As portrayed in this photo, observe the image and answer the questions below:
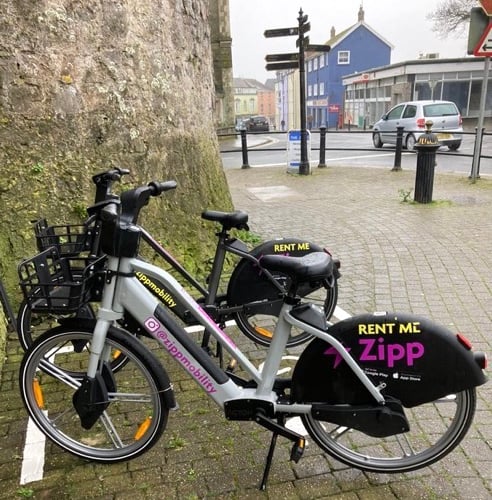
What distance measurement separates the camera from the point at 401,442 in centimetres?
242

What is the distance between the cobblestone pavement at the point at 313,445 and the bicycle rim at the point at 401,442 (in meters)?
0.08

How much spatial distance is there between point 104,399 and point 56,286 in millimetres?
582

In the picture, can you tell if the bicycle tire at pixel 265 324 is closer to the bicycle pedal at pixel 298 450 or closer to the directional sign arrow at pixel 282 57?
the bicycle pedal at pixel 298 450

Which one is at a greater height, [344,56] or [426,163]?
[344,56]

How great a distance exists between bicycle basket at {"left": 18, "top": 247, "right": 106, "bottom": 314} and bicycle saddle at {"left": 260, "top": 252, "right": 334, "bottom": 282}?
0.74 meters

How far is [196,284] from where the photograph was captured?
3.11m

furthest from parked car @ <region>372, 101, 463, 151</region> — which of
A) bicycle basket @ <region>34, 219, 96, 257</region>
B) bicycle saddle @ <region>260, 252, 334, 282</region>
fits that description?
bicycle saddle @ <region>260, 252, 334, 282</region>

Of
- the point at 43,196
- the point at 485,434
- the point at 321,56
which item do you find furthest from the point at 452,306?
the point at 321,56

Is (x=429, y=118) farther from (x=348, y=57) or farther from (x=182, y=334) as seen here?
(x=348, y=57)

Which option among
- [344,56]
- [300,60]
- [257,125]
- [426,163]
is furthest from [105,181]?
[344,56]

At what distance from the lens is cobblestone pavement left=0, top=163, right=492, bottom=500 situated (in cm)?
234

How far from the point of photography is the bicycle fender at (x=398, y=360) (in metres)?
2.14

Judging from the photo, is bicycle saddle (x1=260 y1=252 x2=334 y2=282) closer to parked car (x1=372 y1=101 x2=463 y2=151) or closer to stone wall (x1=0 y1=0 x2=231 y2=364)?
stone wall (x1=0 y1=0 x2=231 y2=364)

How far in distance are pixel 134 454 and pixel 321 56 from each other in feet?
188
